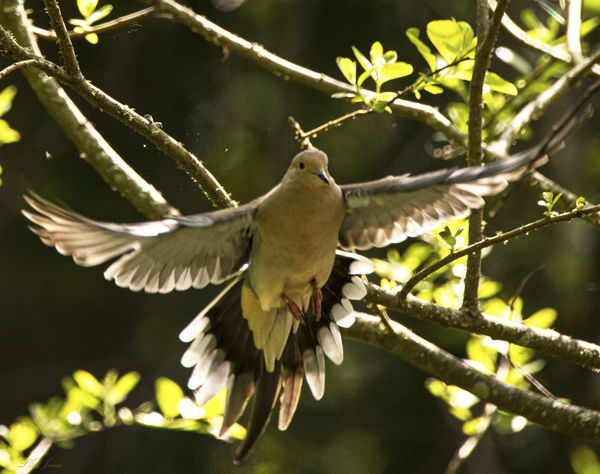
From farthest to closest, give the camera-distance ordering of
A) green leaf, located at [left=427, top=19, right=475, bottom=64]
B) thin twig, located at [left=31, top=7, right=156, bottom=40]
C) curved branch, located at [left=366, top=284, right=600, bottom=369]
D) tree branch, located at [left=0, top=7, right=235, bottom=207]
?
thin twig, located at [left=31, top=7, right=156, bottom=40] → curved branch, located at [left=366, top=284, right=600, bottom=369] → green leaf, located at [left=427, top=19, right=475, bottom=64] → tree branch, located at [left=0, top=7, right=235, bottom=207]

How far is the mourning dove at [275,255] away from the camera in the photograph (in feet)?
7.16

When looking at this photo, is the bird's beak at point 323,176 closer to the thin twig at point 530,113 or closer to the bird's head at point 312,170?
the bird's head at point 312,170

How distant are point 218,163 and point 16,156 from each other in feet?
4.09

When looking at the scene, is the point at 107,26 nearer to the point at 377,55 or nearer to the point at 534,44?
the point at 377,55

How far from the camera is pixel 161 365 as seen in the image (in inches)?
197

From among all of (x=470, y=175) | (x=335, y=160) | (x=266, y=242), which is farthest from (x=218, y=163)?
(x=470, y=175)

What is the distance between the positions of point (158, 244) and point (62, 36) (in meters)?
0.64

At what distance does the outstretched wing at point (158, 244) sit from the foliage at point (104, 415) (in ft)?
1.34

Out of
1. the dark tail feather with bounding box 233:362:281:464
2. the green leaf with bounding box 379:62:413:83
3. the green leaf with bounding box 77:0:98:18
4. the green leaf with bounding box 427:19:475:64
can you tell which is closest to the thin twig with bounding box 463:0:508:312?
the green leaf with bounding box 427:19:475:64

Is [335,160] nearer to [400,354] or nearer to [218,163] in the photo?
[218,163]

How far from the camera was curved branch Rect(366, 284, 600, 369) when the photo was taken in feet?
8.10

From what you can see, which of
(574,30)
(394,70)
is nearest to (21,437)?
(394,70)

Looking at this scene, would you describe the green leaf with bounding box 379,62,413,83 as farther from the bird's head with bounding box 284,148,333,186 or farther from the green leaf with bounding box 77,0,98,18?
the green leaf with bounding box 77,0,98,18

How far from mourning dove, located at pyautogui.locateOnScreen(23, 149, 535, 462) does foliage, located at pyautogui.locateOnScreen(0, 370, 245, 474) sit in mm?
65
